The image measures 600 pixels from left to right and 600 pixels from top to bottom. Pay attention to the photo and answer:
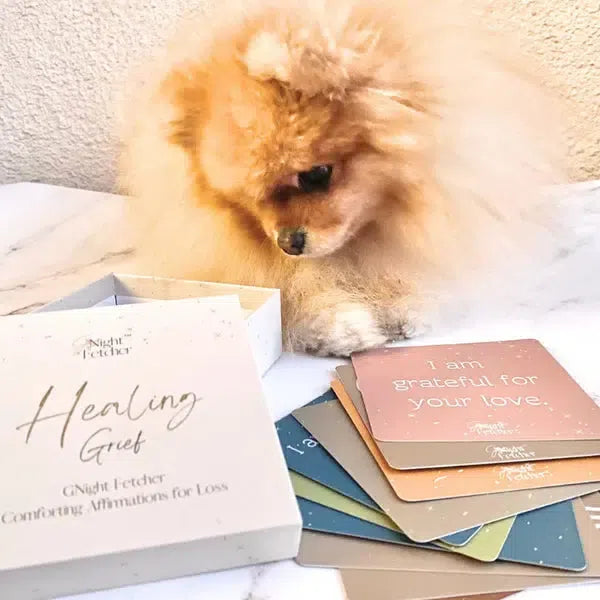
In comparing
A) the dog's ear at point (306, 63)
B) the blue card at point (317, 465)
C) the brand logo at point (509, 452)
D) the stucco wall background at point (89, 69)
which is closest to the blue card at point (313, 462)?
the blue card at point (317, 465)

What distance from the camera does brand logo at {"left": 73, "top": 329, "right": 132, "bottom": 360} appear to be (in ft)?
1.58

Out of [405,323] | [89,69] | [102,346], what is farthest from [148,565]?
[89,69]

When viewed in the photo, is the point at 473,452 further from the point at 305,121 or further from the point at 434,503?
the point at 305,121

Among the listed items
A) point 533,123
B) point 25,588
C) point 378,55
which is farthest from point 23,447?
point 533,123

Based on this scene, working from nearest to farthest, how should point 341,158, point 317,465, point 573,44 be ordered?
1. point 317,465
2. point 341,158
3. point 573,44

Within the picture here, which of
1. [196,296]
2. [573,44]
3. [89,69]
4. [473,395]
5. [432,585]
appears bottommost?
[432,585]

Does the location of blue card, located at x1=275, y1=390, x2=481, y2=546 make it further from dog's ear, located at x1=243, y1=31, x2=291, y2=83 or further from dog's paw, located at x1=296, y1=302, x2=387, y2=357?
dog's ear, located at x1=243, y1=31, x2=291, y2=83

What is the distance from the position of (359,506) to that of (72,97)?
95 cm

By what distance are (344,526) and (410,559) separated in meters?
0.05

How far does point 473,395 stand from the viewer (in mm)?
570

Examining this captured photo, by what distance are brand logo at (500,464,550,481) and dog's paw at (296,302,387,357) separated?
0.21m

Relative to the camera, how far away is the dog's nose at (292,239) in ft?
1.98

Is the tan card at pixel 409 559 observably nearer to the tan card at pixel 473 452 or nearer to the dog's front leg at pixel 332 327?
the tan card at pixel 473 452

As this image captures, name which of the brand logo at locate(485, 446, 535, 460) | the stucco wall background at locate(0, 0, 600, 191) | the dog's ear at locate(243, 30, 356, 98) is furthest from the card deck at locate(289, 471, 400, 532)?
the stucco wall background at locate(0, 0, 600, 191)
